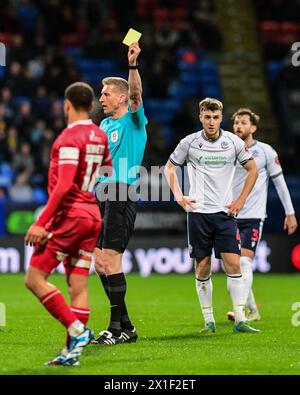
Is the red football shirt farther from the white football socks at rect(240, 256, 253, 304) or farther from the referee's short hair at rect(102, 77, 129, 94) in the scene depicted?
the white football socks at rect(240, 256, 253, 304)

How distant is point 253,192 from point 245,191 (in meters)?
1.46

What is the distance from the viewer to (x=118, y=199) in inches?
378

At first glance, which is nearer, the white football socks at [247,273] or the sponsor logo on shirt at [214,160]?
the sponsor logo on shirt at [214,160]

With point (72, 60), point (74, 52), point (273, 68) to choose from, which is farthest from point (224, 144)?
point (273, 68)

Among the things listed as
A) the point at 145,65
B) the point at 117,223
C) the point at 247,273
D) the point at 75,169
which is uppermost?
the point at 145,65

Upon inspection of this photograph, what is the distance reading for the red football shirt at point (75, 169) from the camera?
25.3ft

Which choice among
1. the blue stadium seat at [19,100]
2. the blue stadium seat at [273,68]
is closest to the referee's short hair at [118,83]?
the blue stadium seat at [19,100]

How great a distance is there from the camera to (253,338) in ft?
32.7

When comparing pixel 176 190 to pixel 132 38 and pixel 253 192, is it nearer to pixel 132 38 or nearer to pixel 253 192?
pixel 253 192

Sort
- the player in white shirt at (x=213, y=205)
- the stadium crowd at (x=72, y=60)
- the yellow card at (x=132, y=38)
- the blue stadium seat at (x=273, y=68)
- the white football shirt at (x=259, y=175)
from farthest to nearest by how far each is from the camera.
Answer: the blue stadium seat at (x=273, y=68), the stadium crowd at (x=72, y=60), the white football shirt at (x=259, y=175), the player in white shirt at (x=213, y=205), the yellow card at (x=132, y=38)

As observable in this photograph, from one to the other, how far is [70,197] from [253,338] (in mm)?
2880

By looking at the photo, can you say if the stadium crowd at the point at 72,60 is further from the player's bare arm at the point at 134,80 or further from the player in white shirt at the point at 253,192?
the player's bare arm at the point at 134,80

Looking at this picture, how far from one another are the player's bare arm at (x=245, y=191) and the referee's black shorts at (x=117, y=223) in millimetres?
1284
